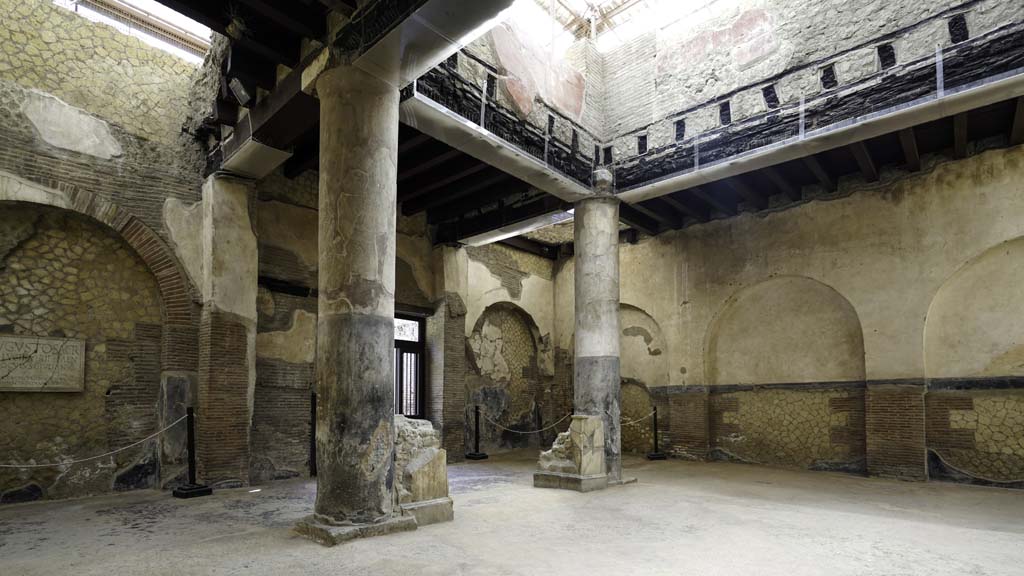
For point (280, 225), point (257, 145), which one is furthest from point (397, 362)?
point (257, 145)

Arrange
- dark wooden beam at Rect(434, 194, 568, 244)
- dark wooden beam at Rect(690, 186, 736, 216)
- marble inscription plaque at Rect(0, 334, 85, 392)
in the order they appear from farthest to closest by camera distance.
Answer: dark wooden beam at Rect(690, 186, 736, 216)
dark wooden beam at Rect(434, 194, 568, 244)
marble inscription plaque at Rect(0, 334, 85, 392)

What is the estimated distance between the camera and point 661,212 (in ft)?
38.1

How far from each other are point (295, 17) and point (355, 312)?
2.93 metres

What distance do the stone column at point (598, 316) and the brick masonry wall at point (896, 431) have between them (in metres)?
3.93

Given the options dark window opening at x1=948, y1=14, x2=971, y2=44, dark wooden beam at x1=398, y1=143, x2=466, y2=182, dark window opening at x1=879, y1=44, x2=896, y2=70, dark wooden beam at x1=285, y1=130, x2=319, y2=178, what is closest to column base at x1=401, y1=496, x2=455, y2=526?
dark wooden beam at x1=398, y1=143, x2=466, y2=182

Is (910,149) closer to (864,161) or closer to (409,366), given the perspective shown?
(864,161)

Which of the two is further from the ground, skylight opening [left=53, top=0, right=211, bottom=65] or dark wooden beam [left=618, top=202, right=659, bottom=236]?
skylight opening [left=53, top=0, right=211, bottom=65]

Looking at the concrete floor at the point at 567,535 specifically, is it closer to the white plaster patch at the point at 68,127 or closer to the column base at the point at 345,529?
the column base at the point at 345,529

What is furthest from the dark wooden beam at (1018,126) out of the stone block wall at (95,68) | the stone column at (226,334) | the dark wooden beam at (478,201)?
the stone block wall at (95,68)

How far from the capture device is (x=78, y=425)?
727 cm

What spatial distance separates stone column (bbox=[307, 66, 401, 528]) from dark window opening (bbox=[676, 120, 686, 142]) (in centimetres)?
477

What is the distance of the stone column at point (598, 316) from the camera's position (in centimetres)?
890

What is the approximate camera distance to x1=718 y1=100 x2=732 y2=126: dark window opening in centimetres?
851

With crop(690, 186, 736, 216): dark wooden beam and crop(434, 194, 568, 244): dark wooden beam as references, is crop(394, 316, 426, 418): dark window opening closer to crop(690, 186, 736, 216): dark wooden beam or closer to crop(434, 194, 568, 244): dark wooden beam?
crop(434, 194, 568, 244): dark wooden beam
